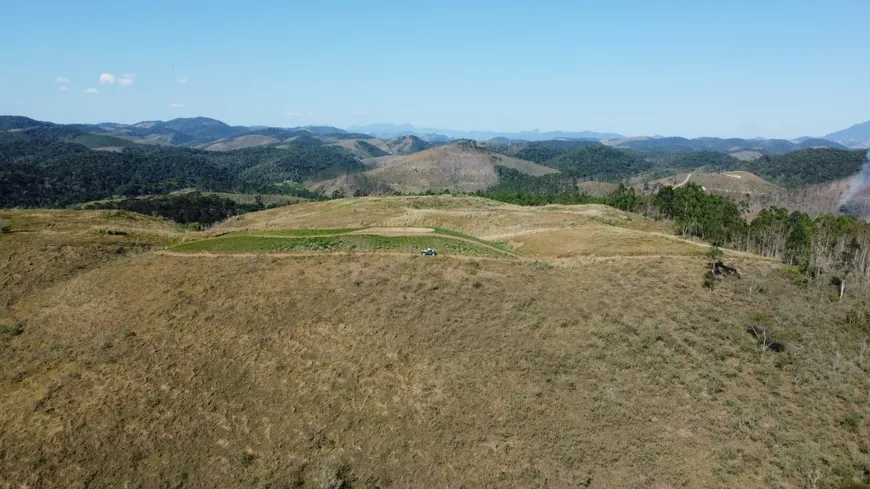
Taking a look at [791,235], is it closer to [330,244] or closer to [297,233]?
[330,244]

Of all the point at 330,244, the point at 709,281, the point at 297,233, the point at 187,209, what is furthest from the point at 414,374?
the point at 187,209

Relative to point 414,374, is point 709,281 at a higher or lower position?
higher

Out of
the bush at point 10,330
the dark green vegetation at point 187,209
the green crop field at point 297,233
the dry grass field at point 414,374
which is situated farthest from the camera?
the dark green vegetation at point 187,209

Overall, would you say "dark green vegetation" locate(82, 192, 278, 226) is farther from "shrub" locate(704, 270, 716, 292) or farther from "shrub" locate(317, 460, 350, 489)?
"shrub" locate(704, 270, 716, 292)

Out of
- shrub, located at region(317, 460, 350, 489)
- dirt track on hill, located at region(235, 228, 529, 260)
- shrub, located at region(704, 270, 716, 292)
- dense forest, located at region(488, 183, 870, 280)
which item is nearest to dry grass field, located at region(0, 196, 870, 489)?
shrub, located at region(317, 460, 350, 489)

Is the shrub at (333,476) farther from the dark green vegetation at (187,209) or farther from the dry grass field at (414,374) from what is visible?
the dark green vegetation at (187,209)

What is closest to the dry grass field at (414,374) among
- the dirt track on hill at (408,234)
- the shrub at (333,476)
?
the shrub at (333,476)

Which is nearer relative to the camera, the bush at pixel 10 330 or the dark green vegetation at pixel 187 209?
the bush at pixel 10 330
